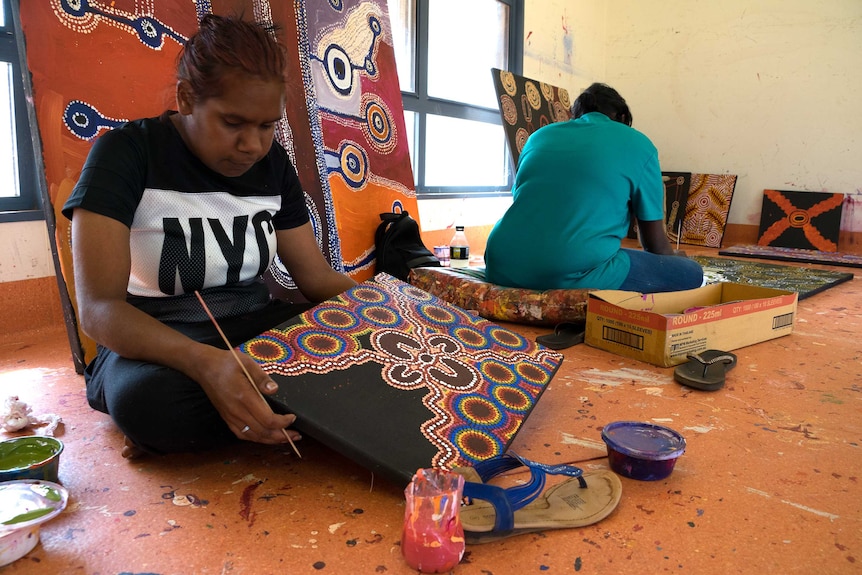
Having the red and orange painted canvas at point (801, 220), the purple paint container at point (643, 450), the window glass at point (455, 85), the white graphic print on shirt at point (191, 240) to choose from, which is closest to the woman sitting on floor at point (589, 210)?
the purple paint container at point (643, 450)

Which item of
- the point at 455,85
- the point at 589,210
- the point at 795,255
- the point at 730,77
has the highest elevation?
the point at 730,77

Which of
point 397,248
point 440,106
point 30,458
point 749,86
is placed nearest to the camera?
point 30,458

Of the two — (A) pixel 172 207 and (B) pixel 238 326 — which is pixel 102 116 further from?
(B) pixel 238 326

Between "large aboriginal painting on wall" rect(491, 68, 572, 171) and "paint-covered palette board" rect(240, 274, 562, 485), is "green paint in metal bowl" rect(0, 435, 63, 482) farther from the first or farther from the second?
"large aboriginal painting on wall" rect(491, 68, 572, 171)

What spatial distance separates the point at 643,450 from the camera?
1318mm

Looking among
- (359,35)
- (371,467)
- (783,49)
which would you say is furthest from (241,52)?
(783,49)

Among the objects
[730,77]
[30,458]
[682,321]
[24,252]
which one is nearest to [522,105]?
[730,77]

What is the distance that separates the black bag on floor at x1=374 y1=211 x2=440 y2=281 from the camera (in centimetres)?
295

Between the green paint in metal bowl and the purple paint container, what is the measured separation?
115 centimetres

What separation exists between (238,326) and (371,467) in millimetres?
590

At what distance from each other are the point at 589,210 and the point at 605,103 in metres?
0.50

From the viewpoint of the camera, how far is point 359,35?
3.05 meters

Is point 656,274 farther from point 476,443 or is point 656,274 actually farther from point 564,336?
point 476,443

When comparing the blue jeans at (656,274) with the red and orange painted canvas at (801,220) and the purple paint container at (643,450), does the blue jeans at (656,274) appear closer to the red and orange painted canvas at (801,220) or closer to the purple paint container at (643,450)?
the purple paint container at (643,450)
